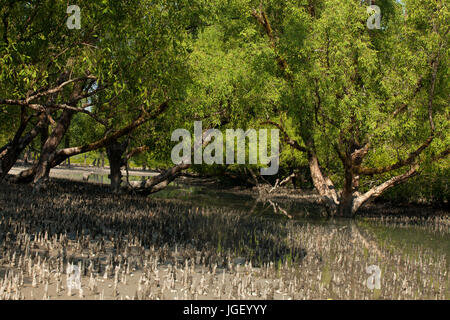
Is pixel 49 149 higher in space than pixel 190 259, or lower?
higher

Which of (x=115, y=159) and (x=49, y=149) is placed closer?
(x=49, y=149)

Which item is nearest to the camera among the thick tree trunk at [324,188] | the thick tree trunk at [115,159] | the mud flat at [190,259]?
the mud flat at [190,259]

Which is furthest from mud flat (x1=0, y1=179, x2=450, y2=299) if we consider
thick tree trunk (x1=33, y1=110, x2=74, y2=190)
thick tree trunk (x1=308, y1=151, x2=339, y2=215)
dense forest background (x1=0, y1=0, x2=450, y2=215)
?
thick tree trunk (x1=308, y1=151, x2=339, y2=215)

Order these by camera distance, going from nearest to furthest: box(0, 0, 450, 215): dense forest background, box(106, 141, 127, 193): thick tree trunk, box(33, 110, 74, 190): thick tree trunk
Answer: box(0, 0, 450, 215): dense forest background, box(33, 110, 74, 190): thick tree trunk, box(106, 141, 127, 193): thick tree trunk

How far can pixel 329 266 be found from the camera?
361 inches

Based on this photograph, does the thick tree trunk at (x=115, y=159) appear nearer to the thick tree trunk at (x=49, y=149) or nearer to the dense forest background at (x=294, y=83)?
the dense forest background at (x=294, y=83)

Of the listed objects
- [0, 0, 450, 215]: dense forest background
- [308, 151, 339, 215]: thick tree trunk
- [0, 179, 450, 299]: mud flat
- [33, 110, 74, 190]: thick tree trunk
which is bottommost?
[0, 179, 450, 299]: mud flat

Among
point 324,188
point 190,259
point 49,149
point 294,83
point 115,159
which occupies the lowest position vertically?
point 190,259

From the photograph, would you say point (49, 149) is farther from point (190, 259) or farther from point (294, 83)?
point (190, 259)

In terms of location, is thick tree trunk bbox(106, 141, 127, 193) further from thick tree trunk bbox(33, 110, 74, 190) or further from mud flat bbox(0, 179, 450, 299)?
mud flat bbox(0, 179, 450, 299)

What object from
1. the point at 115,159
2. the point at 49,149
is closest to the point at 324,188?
the point at 115,159

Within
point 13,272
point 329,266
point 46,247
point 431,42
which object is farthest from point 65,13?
point 431,42

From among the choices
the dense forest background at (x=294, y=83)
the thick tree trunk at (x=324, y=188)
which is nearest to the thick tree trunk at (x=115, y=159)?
the dense forest background at (x=294, y=83)
